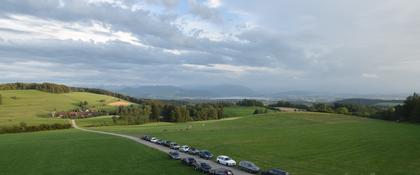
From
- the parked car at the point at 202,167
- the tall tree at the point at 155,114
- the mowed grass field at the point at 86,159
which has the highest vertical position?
the tall tree at the point at 155,114

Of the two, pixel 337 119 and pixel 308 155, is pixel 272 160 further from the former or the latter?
pixel 337 119

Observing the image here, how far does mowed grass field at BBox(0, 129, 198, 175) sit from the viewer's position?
4859 centimetres

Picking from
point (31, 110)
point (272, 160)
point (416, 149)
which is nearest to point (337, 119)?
point (416, 149)

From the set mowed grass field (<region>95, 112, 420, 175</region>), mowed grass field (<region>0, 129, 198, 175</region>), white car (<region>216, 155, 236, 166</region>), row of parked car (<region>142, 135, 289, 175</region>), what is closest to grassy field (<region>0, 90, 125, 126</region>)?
mowed grass field (<region>0, 129, 198, 175</region>)

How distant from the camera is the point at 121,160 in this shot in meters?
56.1

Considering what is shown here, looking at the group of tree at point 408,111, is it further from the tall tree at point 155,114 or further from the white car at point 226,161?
the white car at point 226,161

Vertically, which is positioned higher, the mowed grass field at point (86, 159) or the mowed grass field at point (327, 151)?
the mowed grass field at point (327, 151)

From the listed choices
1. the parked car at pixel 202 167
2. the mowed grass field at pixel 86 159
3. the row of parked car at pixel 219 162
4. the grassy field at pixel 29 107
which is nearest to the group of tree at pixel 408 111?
the row of parked car at pixel 219 162

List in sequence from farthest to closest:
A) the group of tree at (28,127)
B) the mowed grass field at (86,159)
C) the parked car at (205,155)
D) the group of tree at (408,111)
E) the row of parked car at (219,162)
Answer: the group of tree at (28,127) < the group of tree at (408,111) < the parked car at (205,155) < the mowed grass field at (86,159) < the row of parked car at (219,162)

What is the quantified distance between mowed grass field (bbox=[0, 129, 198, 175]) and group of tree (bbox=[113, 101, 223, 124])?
72677 mm

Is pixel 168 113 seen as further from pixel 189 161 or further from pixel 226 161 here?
pixel 226 161

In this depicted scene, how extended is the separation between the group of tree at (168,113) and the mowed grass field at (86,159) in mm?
72677

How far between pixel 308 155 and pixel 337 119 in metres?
71.3

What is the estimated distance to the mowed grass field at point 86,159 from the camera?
4859cm
